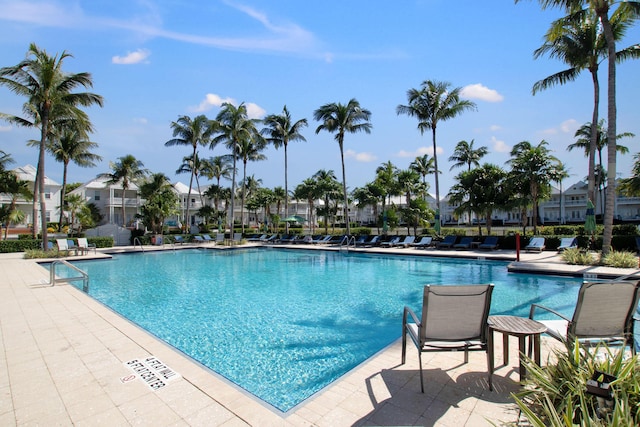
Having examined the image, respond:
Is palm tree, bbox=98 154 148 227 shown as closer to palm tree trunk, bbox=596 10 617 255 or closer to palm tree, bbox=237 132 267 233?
palm tree, bbox=237 132 267 233

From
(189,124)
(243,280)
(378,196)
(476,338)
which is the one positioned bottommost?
Result: (243,280)

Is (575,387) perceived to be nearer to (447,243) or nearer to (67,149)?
(447,243)

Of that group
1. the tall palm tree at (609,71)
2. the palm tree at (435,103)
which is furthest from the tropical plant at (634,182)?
the palm tree at (435,103)

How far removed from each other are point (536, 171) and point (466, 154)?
22.2 m

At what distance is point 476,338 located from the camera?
3.65 m

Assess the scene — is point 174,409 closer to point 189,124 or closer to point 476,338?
point 476,338

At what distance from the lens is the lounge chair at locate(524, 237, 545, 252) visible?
1848 cm

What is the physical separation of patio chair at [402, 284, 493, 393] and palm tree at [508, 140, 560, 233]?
19159mm

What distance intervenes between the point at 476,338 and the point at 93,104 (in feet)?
72.2

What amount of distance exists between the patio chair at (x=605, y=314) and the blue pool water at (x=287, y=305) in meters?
3.05

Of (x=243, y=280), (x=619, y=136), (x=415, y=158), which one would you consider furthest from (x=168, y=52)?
(x=619, y=136)

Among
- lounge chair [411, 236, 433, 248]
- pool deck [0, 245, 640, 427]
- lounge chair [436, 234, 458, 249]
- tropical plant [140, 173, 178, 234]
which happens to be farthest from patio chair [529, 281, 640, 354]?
tropical plant [140, 173, 178, 234]

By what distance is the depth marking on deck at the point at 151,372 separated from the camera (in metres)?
3.77

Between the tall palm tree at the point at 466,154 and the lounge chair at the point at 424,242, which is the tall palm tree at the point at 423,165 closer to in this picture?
the tall palm tree at the point at 466,154
